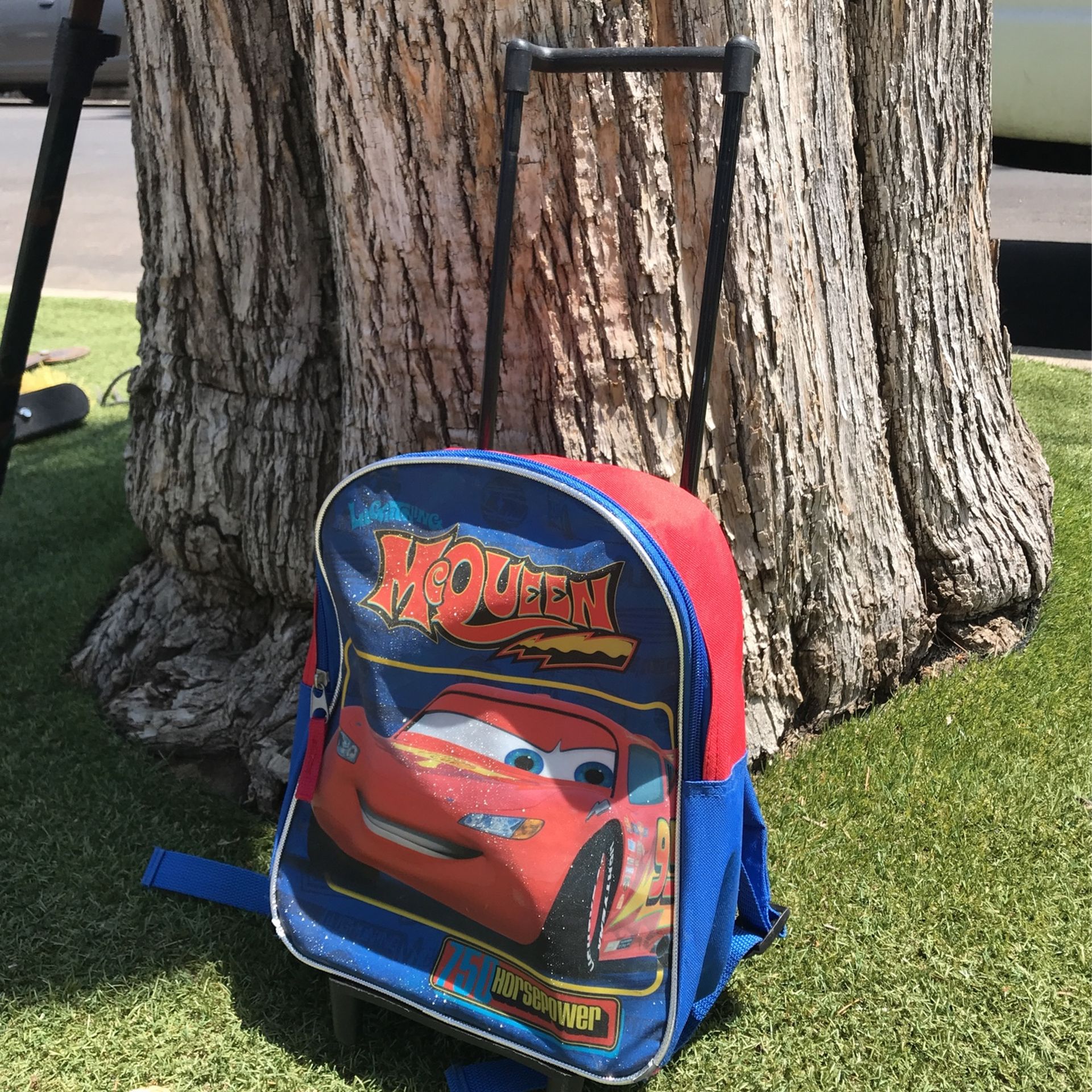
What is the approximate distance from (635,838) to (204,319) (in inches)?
53.3

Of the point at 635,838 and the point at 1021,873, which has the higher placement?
the point at 635,838

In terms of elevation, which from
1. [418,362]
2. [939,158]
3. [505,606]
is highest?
[939,158]

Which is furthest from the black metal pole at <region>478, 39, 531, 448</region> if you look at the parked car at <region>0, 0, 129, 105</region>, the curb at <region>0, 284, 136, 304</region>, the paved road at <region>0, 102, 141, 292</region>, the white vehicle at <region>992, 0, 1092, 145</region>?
the parked car at <region>0, 0, 129, 105</region>

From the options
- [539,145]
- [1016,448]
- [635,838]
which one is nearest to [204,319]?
[539,145]

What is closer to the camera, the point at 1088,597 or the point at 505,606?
the point at 505,606

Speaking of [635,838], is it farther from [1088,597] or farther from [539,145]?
[1088,597]

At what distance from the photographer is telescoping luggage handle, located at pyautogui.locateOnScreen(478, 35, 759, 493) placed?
1.45 meters

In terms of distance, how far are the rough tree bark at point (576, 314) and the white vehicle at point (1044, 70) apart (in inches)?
89.7

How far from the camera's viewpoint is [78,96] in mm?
2064

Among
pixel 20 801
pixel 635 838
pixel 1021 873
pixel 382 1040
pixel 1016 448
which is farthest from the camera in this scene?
pixel 1016 448

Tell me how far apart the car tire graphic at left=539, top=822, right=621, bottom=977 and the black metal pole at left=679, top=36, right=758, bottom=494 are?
563 millimetres

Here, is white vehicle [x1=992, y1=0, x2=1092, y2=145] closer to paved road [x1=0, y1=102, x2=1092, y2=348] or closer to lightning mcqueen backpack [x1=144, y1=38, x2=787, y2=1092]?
paved road [x1=0, y1=102, x2=1092, y2=348]

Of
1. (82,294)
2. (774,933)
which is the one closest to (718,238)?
(774,933)

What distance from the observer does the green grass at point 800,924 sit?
1.55m
